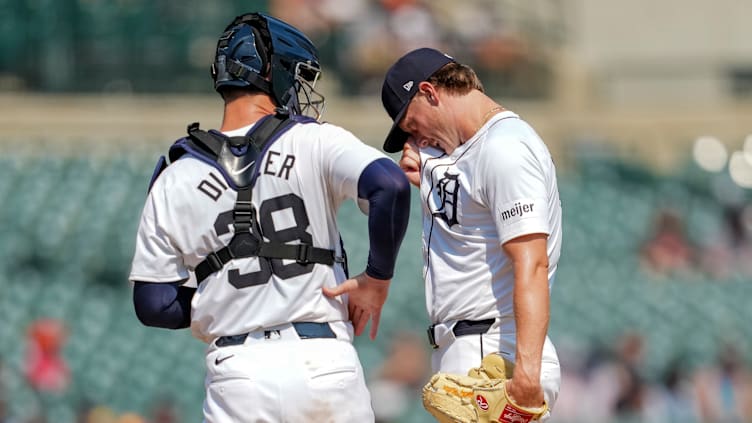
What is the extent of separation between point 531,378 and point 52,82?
1060 centimetres

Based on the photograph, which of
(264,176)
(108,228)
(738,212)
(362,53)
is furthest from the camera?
(738,212)

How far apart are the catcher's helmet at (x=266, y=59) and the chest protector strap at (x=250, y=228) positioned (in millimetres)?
166

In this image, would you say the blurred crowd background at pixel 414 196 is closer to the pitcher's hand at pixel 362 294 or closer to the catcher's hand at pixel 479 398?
the pitcher's hand at pixel 362 294

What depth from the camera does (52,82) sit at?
1312 centimetres

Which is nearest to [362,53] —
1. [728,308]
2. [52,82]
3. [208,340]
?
[52,82]

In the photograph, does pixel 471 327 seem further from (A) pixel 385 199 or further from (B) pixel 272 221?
(B) pixel 272 221

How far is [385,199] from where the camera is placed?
11.3 feet

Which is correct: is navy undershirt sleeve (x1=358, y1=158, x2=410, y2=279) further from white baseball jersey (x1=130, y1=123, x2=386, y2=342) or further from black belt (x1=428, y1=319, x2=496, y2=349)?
black belt (x1=428, y1=319, x2=496, y2=349)

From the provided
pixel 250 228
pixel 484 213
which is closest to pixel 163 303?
pixel 250 228

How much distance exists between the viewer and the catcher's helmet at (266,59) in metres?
3.76

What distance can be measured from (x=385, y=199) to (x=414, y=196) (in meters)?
9.10

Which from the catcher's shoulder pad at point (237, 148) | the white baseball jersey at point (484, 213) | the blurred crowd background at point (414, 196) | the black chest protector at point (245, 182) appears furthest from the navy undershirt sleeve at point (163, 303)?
the blurred crowd background at point (414, 196)

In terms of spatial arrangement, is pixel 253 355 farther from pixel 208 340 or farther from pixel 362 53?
pixel 362 53

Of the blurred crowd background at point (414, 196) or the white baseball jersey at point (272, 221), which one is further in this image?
the blurred crowd background at point (414, 196)
